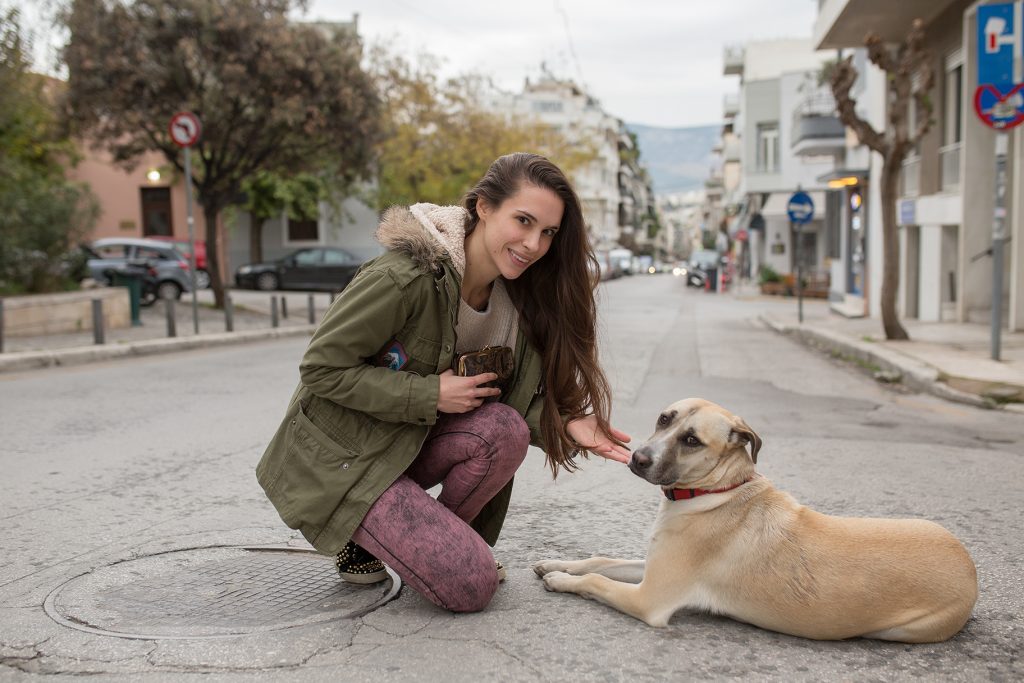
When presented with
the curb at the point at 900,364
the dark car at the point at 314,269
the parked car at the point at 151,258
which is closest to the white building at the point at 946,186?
the curb at the point at 900,364

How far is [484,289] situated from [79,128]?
1742 centimetres

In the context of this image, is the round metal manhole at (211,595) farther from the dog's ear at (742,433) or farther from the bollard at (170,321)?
the bollard at (170,321)

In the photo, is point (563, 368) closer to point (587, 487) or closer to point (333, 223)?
point (587, 487)

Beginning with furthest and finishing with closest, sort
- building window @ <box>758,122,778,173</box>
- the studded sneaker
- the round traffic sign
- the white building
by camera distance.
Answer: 1. building window @ <box>758,122,778,173</box>
2. the white building
3. the round traffic sign
4. the studded sneaker

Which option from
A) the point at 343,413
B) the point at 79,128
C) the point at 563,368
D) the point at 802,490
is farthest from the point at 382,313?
the point at 79,128

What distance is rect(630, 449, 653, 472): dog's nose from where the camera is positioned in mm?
3258

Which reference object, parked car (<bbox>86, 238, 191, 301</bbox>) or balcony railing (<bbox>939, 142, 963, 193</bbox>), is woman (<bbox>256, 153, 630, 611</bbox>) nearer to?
balcony railing (<bbox>939, 142, 963, 193</bbox>)

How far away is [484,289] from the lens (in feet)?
12.5

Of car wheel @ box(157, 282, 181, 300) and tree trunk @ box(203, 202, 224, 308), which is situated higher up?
tree trunk @ box(203, 202, 224, 308)

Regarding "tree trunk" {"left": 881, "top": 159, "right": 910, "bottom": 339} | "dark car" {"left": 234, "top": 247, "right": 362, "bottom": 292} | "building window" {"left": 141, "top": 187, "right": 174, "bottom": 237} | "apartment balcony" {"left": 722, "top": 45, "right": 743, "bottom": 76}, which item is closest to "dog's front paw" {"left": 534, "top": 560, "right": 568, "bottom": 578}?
"tree trunk" {"left": 881, "top": 159, "right": 910, "bottom": 339}

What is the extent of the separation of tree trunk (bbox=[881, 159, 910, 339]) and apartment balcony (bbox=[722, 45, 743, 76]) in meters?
56.3

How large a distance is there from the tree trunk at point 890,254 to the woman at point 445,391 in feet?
37.2

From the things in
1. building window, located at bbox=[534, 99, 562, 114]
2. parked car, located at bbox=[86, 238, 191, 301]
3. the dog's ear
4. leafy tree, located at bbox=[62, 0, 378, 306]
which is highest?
building window, located at bbox=[534, 99, 562, 114]

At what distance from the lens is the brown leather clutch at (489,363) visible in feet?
11.5
